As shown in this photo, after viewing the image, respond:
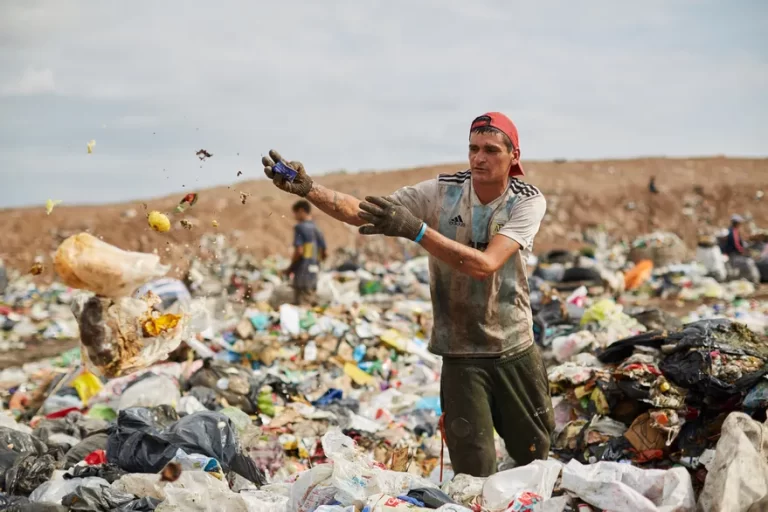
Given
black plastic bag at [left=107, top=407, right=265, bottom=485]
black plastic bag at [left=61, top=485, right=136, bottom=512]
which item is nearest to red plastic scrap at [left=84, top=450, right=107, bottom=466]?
black plastic bag at [left=107, top=407, right=265, bottom=485]

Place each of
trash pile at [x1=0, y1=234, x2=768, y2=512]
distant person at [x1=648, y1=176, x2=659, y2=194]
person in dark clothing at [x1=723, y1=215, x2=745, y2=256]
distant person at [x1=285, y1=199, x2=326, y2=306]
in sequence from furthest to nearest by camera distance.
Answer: distant person at [x1=648, y1=176, x2=659, y2=194]
person in dark clothing at [x1=723, y1=215, x2=745, y2=256]
distant person at [x1=285, y1=199, x2=326, y2=306]
trash pile at [x1=0, y1=234, x2=768, y2=512]

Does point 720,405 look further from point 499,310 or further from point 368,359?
point 368,359

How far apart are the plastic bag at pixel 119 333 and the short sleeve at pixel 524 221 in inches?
57.9

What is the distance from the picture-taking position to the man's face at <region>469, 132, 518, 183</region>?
3.04 m

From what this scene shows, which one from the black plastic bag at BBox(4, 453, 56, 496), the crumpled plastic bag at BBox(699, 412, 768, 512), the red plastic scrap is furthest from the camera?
the red plastic scrap

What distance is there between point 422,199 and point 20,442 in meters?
2.43

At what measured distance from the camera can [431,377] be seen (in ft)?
21.1

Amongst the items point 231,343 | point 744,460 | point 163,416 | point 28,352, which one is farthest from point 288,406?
point 28,352

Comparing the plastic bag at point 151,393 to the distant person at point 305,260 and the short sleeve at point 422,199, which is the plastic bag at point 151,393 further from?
the distant person at point 305,260

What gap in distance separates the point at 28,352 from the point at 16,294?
498cm

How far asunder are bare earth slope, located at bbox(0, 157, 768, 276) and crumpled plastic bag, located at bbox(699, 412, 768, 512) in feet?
48.0

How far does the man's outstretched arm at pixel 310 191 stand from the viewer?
9.39 ft

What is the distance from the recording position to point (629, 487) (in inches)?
105

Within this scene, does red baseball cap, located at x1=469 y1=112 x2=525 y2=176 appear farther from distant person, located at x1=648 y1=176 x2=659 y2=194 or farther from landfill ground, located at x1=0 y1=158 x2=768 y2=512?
distant person, located at x1=648 y1=176 x2=659 y2=194
